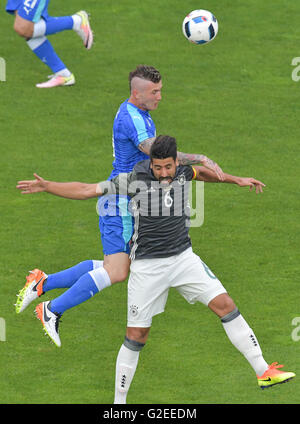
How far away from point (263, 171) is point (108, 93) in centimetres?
358

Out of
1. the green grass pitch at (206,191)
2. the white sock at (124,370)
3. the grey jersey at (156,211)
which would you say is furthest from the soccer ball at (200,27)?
the white sock at (124,370)

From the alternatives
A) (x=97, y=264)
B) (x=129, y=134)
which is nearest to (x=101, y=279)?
(x=97, y=264)

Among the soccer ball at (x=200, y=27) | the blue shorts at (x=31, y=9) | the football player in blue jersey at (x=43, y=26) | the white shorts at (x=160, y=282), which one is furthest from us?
the football player in blue jersey at (x=43, y=26)

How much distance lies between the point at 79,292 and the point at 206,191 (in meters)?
4.72

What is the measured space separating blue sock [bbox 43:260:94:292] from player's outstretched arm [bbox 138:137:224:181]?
1.64 meters

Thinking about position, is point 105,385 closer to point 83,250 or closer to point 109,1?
point 83,250

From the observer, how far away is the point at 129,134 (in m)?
11.8

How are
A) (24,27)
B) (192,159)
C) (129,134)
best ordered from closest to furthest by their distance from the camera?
(192,159), (129,134), (24,27)

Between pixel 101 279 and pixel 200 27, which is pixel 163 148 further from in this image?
pixel 200 27

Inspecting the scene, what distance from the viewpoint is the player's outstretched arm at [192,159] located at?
11.2 meters

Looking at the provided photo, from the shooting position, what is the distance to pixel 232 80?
1934cm

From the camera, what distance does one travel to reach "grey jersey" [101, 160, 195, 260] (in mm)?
10922

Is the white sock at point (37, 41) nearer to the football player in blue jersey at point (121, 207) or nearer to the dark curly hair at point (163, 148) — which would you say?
the football player in blue jersey at point (121, 207)

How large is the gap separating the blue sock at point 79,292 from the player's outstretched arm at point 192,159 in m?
1.39
